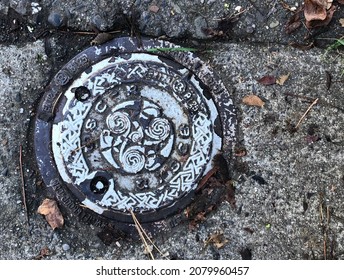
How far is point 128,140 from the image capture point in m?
2.47

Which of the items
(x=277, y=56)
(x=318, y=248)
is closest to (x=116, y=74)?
(x=277, y=56)

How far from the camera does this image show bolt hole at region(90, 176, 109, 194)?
2477mm

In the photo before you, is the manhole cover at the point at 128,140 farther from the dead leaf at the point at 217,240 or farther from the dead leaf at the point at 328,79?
the dead leaf at the point at 328,79

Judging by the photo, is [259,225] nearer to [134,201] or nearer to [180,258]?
[180,258]

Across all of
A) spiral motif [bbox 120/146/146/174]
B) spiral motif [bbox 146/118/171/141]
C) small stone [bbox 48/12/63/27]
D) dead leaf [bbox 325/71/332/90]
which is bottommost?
spiral motif [bbox 120/146/146/174]

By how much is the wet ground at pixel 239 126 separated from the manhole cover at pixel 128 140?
73 millimetres

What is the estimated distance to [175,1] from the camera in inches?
101

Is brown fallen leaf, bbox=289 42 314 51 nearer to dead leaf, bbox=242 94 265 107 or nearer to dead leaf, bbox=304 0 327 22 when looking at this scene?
dead leaf, bbox=304 0 327 22

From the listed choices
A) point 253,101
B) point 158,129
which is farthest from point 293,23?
point 158,129

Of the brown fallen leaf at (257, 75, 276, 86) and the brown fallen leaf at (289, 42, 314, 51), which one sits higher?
the brown fallen leaf at (289, 42, 314, 51)

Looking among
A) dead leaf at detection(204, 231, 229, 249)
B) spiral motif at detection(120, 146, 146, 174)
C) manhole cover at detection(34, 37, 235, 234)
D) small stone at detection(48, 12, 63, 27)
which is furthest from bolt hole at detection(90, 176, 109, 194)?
small stone at detection(48, 12, 63, 27)

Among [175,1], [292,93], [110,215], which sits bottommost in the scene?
[110,215]

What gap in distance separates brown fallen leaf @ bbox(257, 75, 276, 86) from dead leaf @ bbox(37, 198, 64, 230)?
3.37 ft
